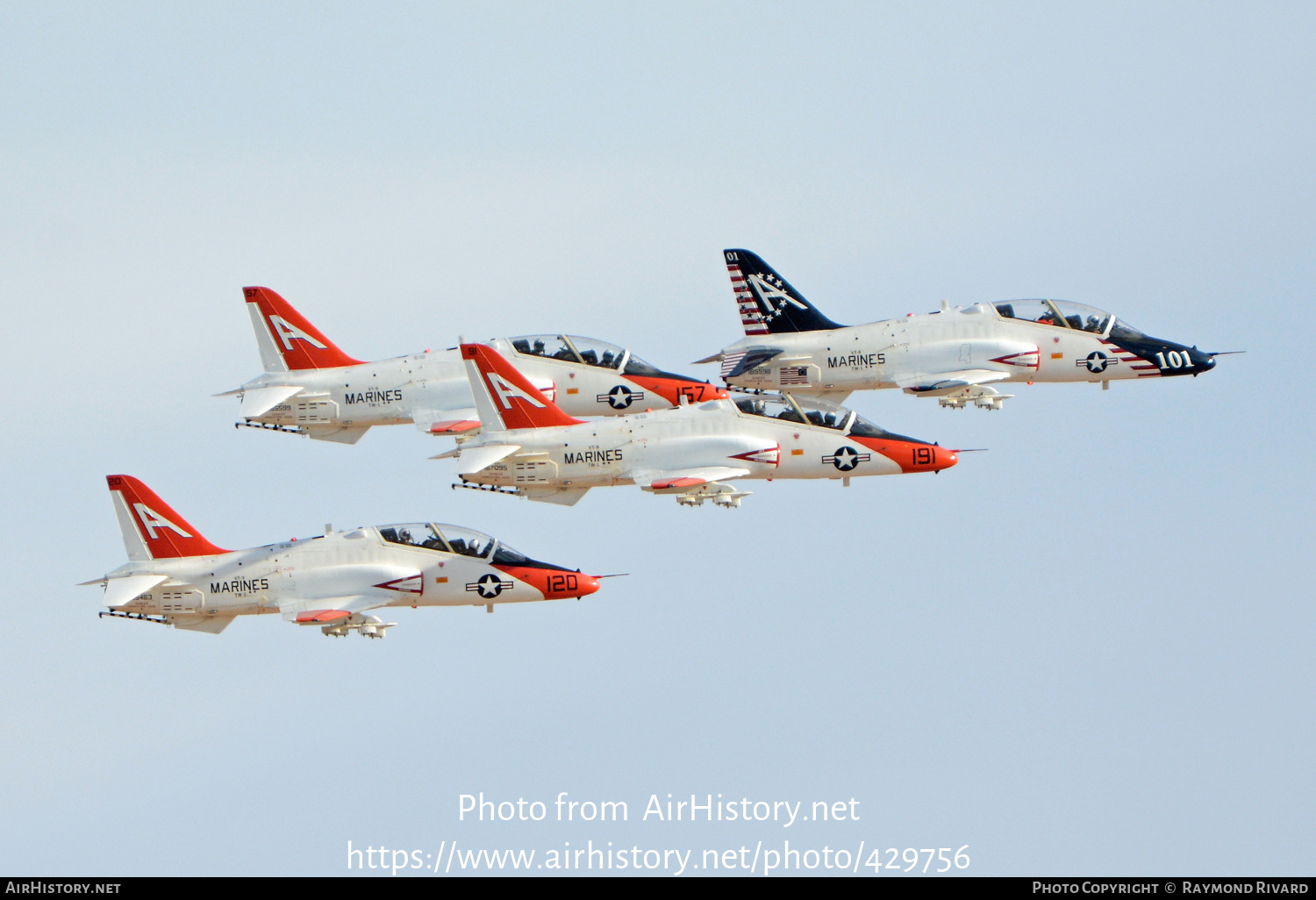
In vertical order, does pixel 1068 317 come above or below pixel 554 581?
above

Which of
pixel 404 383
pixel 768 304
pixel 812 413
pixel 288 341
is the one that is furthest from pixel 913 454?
pixel 288 341

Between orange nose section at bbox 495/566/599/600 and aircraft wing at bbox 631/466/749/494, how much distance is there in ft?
10.7

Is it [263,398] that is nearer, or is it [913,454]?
[913,454]

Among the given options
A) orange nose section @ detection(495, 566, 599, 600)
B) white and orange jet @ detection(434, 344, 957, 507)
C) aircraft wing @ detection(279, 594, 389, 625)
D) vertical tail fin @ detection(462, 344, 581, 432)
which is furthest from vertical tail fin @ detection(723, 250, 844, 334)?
aircraft wing @ detection(279, 594, 389, 625)

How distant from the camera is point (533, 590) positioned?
79.8m

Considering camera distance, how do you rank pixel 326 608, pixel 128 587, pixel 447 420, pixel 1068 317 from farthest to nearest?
1. pixel 1068 317
2. pixel 447 420
3. pixel 128 587
4. pixel 326 608

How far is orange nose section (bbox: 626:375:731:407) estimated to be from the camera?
8625 centimetres

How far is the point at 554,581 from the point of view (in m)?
79.9

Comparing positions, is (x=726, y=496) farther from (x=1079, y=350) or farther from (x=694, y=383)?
(x=1079, y=350)

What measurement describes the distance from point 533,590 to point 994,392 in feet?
53.7

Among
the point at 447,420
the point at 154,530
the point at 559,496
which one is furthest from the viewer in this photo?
the point at 447,420

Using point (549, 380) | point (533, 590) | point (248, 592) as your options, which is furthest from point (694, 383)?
point (248, 592)

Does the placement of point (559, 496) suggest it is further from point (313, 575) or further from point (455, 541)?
point (313, 575)

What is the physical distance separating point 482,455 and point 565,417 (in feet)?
9.45
